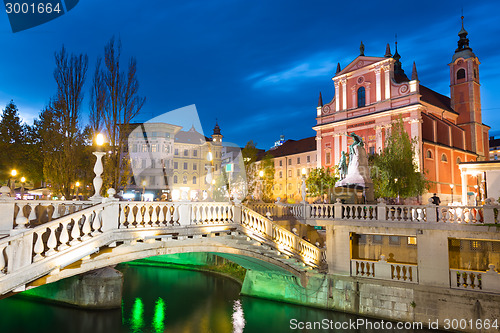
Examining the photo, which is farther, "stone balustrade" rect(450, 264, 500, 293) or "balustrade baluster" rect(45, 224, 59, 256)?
"stone balustrade" rect(450, 264, 500, 293)

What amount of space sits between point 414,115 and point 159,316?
1233 inches

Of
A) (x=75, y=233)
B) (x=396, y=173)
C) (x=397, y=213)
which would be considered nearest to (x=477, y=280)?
(x=397, y=213)

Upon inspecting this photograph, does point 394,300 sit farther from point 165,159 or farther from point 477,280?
point 165,159

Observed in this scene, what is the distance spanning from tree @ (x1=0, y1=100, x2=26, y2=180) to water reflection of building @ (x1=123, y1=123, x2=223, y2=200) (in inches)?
996

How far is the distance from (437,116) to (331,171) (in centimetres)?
1359

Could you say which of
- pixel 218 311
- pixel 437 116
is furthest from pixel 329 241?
pixel 437 116

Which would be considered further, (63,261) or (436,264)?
(436,264)

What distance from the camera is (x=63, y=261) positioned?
8570mm

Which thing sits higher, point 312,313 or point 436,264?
point 436,264

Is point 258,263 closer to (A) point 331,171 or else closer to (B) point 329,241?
(B) point 329,241

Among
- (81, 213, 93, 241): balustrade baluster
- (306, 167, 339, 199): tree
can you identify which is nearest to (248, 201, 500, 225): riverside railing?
(81, 213, 93, 241): balustrade baluster

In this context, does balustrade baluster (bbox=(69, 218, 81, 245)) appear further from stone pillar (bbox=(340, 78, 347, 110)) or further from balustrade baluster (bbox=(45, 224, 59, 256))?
stone pillar (bbox=(340, 78, 347, 110))

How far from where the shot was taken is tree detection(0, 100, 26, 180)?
89.6 feet

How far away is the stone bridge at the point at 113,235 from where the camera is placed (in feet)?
25.8
